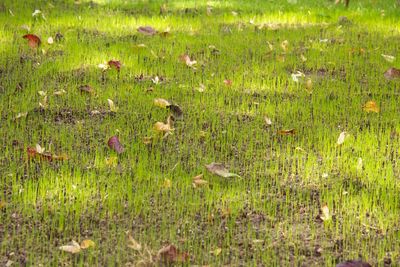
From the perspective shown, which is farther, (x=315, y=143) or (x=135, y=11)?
(x=135, y=11)

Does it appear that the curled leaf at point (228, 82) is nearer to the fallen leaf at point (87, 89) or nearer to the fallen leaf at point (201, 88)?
the fallen leaf at point (201, 88)

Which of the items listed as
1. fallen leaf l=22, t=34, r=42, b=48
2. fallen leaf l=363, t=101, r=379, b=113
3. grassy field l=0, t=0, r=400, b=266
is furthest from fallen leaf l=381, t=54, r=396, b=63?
fallen leaf l=22, t=34, r=42, b=48

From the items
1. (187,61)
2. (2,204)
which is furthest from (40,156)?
(187,61)

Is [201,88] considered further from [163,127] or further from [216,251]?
[216,251]

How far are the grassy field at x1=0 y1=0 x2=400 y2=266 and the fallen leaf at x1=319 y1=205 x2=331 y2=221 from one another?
0.04ft

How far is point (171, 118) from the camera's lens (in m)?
Answer: 4.51

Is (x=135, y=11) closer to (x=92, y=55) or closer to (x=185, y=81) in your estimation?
(x=92, y=55)

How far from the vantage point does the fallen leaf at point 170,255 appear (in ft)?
9.55

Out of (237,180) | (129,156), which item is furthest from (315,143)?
(129,156)

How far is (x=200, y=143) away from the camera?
13.7 feet

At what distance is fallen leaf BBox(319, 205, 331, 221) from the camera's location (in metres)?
Answer: 3.28

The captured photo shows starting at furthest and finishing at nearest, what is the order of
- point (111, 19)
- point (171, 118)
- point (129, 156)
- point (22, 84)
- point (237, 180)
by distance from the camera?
Answer: 1. point (111, 19)
2. point (22, 84)
3. point (171, 118)
4. point (129, 156)
5. point (237, 180)

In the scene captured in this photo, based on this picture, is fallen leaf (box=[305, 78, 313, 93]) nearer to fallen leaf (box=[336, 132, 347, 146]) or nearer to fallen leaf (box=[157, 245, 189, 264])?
fallen leaf (box=[336, 132, 347, 146])

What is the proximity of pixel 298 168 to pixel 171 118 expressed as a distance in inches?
38.6
